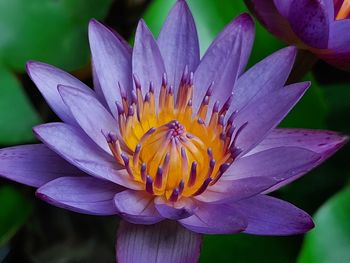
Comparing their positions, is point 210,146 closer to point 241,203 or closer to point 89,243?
point 241,203

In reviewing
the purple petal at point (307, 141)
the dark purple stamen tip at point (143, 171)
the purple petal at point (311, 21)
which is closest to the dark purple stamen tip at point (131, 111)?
the dark purple stamen tip at point (143, 171)

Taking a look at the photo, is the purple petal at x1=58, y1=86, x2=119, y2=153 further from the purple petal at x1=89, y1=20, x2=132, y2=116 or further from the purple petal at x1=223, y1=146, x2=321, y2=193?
the purple petal at x1=223, y1=146, x2=321, y2=193

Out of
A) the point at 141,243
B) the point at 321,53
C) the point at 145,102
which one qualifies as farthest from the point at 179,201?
the point at 321,53

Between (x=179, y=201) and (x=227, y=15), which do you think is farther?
(x=227, y=15)

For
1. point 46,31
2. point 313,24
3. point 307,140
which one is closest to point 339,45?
point 313,24

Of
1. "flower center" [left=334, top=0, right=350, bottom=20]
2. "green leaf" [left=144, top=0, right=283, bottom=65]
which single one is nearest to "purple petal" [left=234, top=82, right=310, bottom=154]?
"flower center" [left=334, top=0, right=350, bottom=20]

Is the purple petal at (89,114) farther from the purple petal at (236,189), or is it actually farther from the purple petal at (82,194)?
the purple petal at (236,189)
